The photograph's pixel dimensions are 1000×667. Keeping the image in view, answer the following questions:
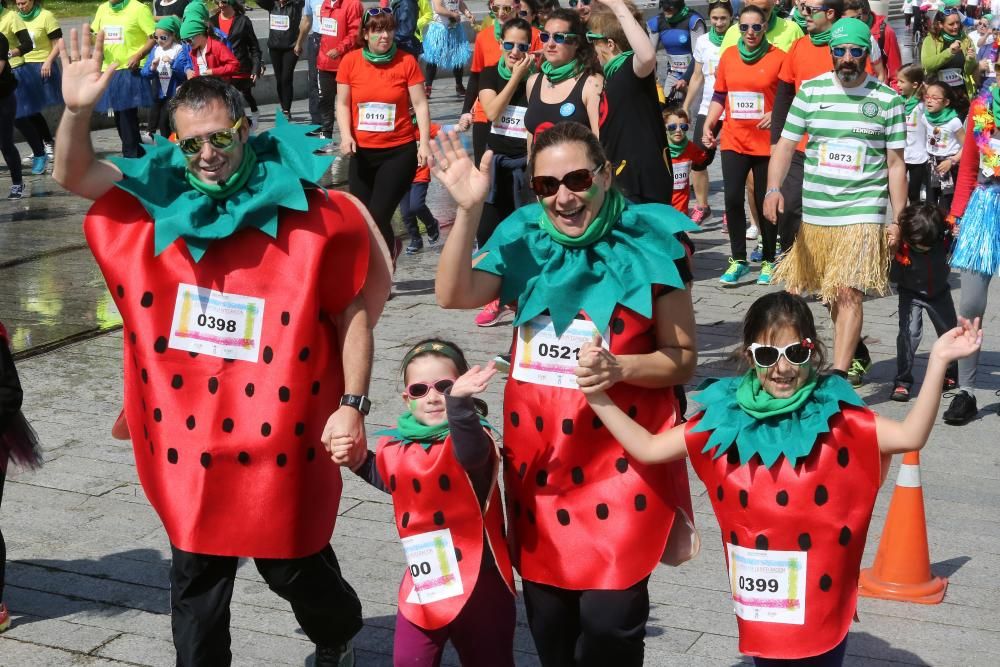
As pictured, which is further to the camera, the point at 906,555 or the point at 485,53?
the point at 485,53

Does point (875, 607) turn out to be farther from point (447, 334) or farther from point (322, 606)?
point (447, 334)

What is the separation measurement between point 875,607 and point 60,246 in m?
7.94

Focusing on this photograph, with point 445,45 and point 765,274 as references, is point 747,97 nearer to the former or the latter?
point 765,274

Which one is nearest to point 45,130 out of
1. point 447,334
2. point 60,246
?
point 60,246

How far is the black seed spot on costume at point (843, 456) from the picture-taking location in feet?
12.4

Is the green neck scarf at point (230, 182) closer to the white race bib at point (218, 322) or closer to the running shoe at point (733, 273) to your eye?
the white race bib at point (218, 322)

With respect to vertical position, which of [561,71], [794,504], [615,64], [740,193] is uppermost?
[615,64]

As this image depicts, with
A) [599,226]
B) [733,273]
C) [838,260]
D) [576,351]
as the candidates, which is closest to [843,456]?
[576,351]

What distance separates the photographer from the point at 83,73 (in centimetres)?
401

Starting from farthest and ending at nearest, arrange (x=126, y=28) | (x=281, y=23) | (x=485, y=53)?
(x=281, y=23), (x=126, y=28), (x=485, y=53)

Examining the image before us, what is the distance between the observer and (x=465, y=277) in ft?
12.8

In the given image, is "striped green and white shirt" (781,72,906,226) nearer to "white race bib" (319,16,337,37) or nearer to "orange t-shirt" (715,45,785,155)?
"orange t-shirt" (715,45,785,155)

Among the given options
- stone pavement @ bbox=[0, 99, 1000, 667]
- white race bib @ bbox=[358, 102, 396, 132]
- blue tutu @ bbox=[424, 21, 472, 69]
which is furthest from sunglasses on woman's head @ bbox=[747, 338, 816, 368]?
blue tutu @ bbox=[424, 21, 472, 69]

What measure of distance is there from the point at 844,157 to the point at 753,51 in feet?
9.81
